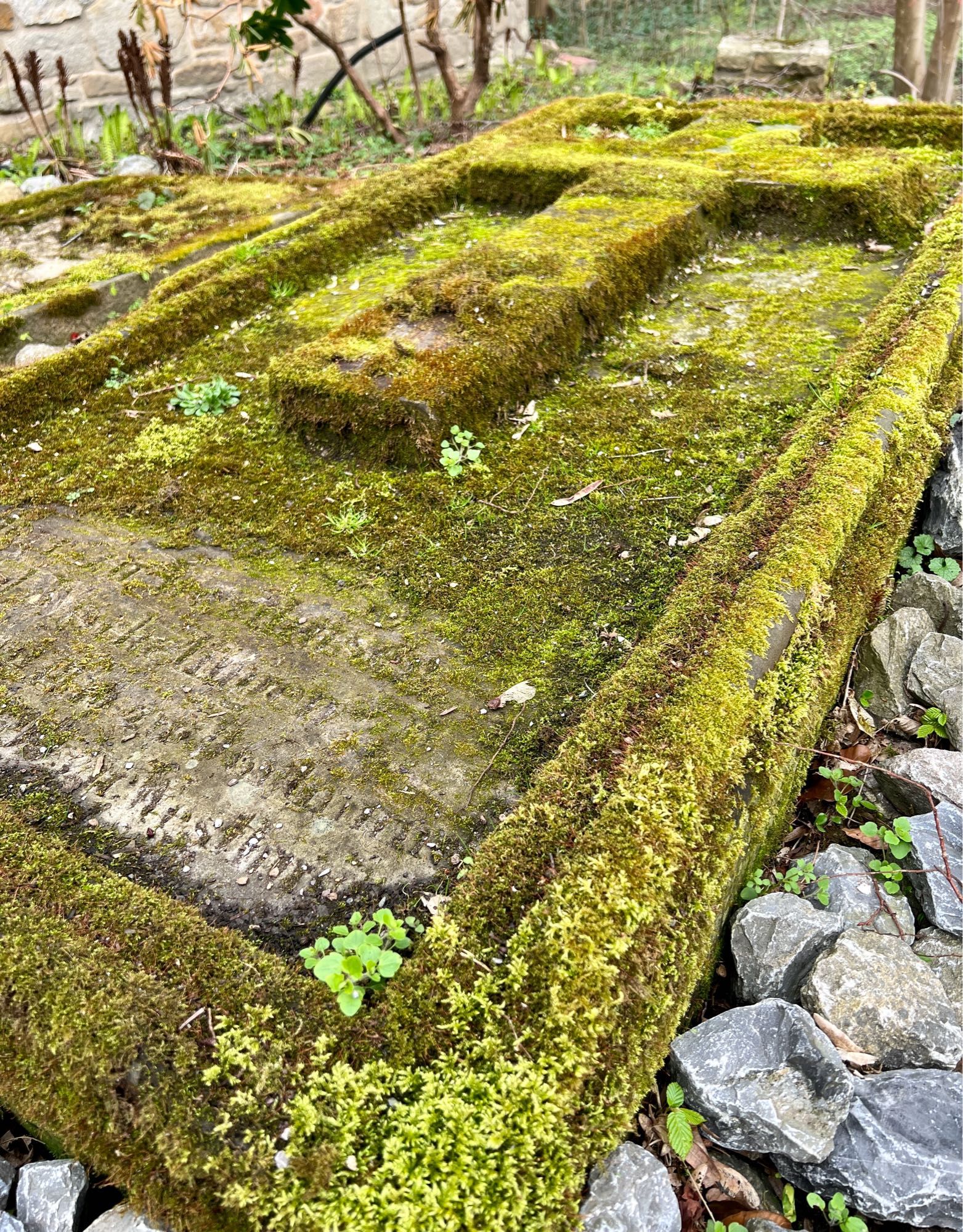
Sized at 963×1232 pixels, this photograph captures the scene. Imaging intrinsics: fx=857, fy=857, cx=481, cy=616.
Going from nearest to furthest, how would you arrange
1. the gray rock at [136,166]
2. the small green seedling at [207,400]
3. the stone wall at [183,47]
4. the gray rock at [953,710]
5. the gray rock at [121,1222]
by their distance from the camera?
the gray rock at [121,1222]
the gray rock at [953,710]
the small green seedling at [207,400]
the gray rock at [136,166]
the stone wall at [183,47]

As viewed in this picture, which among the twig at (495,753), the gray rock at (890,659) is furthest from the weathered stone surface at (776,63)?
the twig at (495,753)

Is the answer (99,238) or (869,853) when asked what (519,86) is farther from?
(869,853)

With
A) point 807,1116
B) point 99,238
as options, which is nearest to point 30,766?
point 807,1116

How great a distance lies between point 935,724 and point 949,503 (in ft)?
3.01

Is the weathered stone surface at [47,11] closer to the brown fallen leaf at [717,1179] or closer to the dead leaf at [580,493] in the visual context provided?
the dead leaf at [580,493]

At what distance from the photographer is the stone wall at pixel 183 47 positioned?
20.8 ft

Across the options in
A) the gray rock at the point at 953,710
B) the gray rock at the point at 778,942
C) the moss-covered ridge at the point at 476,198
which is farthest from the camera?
the moss-covered ridge at the point at 476,198

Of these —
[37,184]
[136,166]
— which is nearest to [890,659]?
[136,166]

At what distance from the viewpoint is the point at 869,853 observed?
2.00 meters

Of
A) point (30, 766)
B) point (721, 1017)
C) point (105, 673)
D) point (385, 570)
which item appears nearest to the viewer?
point (721, 1017)

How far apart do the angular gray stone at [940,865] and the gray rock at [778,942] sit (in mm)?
214

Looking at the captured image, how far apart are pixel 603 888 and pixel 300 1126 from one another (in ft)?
1.93

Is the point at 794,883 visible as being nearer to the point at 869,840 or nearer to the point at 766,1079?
the point at 869,840

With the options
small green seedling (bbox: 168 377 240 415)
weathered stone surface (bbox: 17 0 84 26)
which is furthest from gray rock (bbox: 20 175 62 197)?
small green seedling (bbox: 168 377 240 415)
